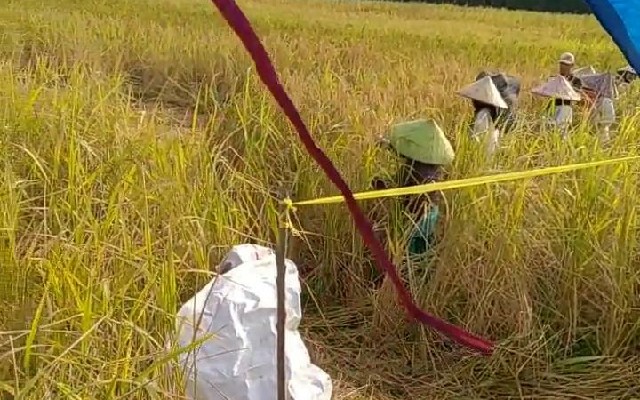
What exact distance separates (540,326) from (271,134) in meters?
1.19

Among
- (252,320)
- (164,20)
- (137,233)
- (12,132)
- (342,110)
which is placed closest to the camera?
(252,320)

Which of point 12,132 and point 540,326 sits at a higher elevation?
point 12,132

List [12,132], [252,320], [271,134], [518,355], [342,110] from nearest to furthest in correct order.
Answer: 1. [252,320]
2. [518,355]
3. [12,132]
4. [271,134]
5. [342,110]

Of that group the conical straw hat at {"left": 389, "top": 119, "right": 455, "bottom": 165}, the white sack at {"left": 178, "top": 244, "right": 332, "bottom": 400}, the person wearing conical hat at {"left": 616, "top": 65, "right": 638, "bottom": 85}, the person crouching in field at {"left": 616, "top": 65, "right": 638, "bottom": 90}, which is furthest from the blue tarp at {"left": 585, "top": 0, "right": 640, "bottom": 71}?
the person wearing conical hat at {"left": 616, "top": 65, "right": 638, "bottom": 85}

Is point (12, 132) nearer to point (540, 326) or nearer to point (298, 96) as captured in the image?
point (298, 96)

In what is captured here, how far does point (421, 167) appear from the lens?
265 cm

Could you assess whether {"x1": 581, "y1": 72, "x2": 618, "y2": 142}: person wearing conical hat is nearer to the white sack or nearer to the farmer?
the farmer

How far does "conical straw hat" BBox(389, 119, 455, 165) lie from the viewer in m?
2.61

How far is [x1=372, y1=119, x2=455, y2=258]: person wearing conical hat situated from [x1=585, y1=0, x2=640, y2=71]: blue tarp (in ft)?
3.26

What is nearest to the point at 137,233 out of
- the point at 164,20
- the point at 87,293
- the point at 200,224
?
the point at 200,224

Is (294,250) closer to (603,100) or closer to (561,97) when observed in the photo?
(561,97)

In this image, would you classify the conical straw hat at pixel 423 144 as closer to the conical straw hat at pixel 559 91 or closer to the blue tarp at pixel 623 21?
the blue tarp at pixel 623 21

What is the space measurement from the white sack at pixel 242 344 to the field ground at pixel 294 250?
0.08 meters

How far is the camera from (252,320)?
183 cm
